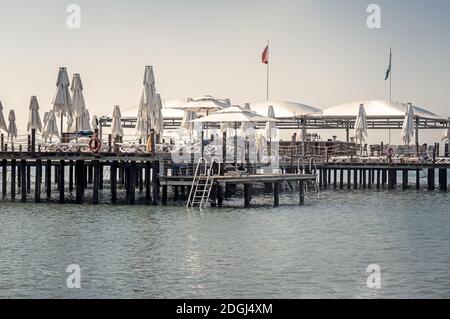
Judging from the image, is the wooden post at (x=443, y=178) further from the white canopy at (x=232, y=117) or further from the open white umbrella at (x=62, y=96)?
the open white umbrella at (x=62, y=96)

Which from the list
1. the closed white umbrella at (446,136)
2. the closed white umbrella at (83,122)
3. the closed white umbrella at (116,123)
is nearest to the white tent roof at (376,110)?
the closed white umbrella at (446,136)

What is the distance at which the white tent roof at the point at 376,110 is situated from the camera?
246ft

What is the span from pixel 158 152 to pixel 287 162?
20600 mm

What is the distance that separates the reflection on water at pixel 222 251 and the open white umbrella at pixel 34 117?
8.69 meters

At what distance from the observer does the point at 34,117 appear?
183ft

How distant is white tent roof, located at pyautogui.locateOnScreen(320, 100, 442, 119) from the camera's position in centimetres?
7494

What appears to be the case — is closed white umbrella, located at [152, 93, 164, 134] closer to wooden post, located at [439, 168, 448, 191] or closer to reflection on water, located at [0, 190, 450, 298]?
reflection on water, located at [0, 190, 450, 298]

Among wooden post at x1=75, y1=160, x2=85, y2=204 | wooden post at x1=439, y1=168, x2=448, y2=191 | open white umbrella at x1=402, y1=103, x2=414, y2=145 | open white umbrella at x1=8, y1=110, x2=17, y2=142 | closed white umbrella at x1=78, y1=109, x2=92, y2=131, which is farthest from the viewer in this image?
open white umbrella at x1=402, y1=103, x2=414, y2=145

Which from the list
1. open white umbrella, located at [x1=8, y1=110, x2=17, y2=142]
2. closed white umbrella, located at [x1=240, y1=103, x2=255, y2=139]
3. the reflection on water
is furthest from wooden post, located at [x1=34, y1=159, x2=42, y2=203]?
closed white umbrella, located at [x1=240, y1=103, x2=255, y2=139]

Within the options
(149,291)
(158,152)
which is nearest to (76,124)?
(158,152)

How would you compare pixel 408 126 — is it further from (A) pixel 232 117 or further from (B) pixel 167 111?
(A) pixel 232 117

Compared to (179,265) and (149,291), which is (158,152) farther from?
(149,291)

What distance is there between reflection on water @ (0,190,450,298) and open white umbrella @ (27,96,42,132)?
28.5 feet
